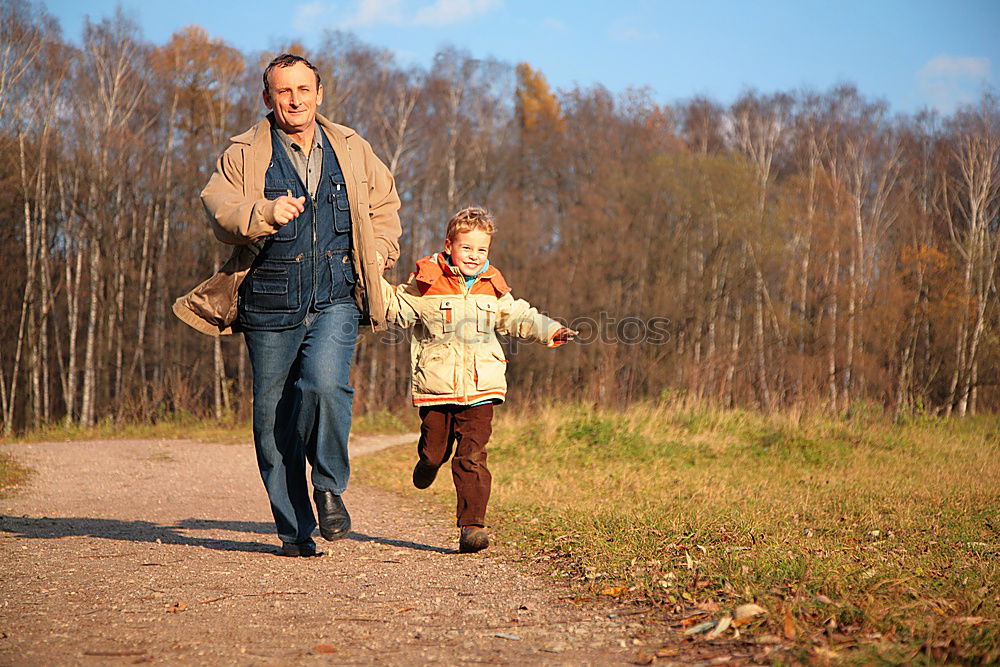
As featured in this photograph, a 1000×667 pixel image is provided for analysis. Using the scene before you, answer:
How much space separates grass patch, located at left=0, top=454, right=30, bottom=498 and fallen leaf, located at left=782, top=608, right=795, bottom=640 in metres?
6.24

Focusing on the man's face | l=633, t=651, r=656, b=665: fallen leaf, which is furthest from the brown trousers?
l=633, t=651, r=656, b=665: fallen leaf

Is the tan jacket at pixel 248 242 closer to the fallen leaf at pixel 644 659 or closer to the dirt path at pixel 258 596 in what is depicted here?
the dirt path at pixel 258 596

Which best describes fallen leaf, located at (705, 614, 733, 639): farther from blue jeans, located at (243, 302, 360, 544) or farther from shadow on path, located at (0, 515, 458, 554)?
shadow on path, located at (0, 515, 458, 554)

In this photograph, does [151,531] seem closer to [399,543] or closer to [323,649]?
[399,543]

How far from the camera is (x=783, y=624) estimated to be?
2.93 m

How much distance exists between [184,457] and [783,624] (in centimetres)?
841

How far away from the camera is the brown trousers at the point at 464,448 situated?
4.80 meters

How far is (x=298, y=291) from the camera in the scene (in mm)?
4395

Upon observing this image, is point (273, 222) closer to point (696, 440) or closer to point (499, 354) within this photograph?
point (499, 354)

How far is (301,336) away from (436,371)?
78cm

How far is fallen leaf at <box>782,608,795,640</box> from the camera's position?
2.82m

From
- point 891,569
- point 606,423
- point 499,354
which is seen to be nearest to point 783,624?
point 891,569

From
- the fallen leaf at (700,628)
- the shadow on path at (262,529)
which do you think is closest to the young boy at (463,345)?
the shadow on path at (262,529)

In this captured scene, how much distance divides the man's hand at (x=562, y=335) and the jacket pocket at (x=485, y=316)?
1.14 ft
